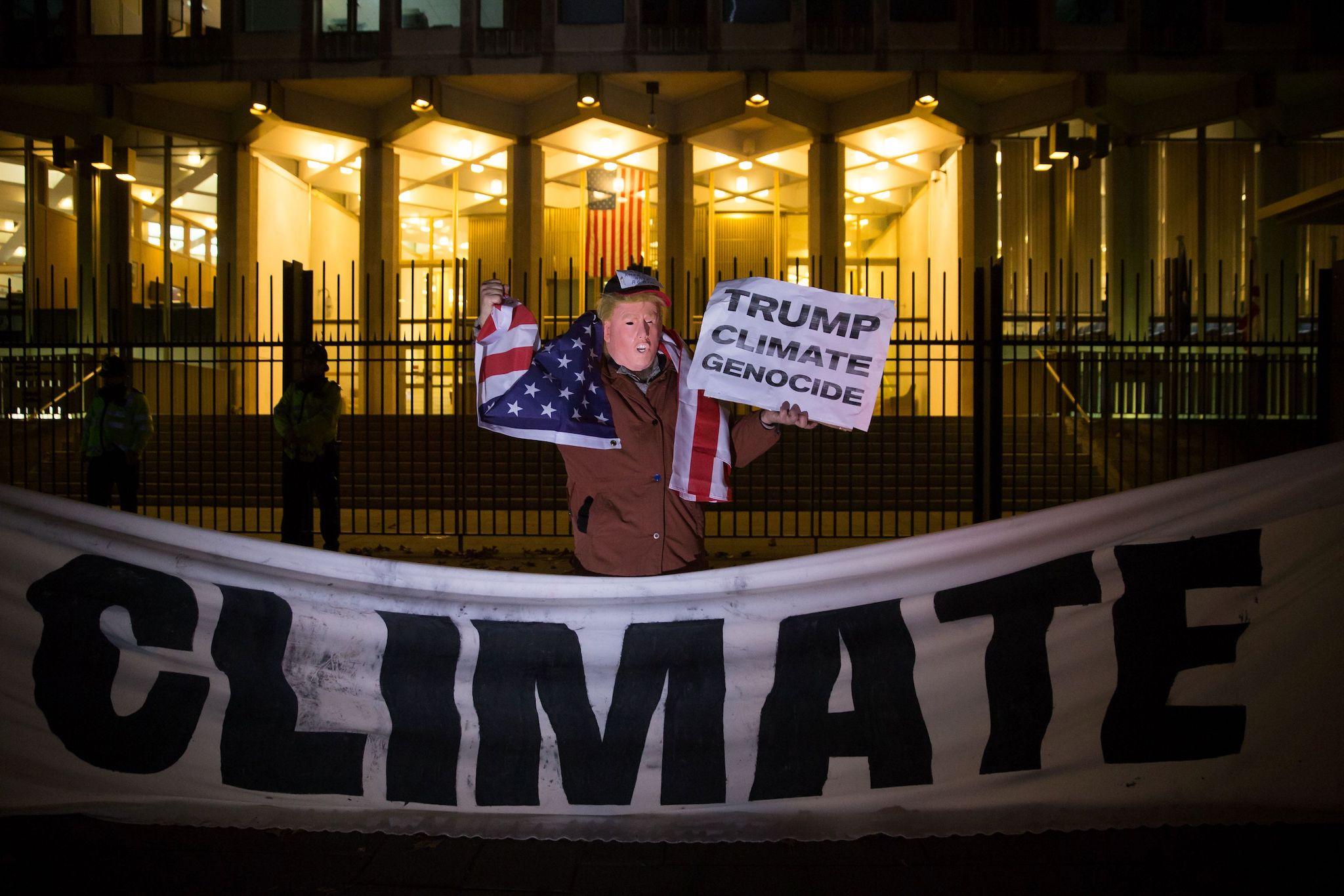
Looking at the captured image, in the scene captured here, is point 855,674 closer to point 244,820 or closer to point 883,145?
point 244,820

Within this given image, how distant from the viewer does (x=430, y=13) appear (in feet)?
61.2

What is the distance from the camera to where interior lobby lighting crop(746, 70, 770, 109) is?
1759 centimetres

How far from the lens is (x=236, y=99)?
19.3 meters

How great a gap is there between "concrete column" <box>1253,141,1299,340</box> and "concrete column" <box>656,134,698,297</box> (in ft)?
37.9

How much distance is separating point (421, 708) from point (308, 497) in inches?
224

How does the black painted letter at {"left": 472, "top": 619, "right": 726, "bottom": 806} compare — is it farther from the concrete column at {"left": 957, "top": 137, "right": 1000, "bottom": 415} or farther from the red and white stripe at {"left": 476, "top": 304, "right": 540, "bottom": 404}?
the concrete column at {"left": 957, "top": 137, "right": 1000, "bottom": 415}

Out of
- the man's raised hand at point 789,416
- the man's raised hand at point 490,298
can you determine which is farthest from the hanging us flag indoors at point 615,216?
the man's raised hand at point 789,416

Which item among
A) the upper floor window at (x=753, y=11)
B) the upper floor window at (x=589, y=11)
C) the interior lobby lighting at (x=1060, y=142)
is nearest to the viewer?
the interior lobby lighting at (x=1060, y=142)

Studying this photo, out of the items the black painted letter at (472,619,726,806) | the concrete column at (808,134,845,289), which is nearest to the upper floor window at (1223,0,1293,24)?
the concrete column at (808,134,845,289)

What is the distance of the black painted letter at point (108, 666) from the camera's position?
3131 mm

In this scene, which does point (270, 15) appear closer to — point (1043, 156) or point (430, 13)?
point (430, 13)

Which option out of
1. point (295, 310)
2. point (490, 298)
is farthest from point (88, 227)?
point (490, 298)

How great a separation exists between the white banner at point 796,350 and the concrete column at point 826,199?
16.3 metres

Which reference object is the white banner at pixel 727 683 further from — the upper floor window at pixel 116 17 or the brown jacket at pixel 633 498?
the upper floor window at pixel 116 17
